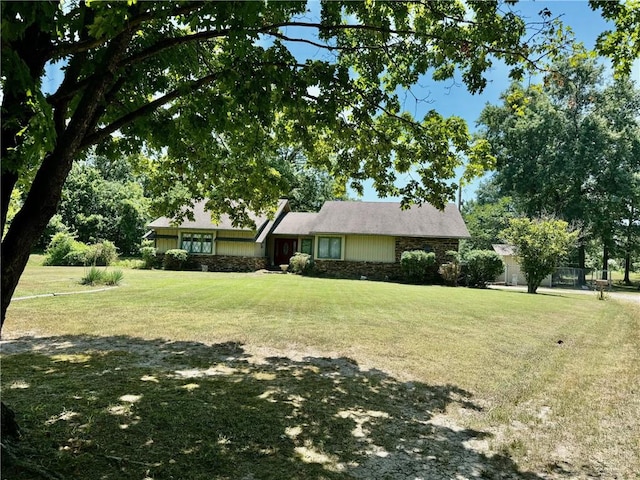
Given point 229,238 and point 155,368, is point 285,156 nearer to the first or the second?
point 229,238

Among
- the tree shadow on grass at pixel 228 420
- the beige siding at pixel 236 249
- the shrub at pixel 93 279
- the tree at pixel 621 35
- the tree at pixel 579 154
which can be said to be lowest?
the tree shadow on grass at pixel 228 420

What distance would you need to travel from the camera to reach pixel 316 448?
3.81 meters

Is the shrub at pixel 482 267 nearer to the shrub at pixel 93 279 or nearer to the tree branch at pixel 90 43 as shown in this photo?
the shrub at pixel 93 279

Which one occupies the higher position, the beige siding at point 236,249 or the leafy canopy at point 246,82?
the leafy canopy at point 246,82

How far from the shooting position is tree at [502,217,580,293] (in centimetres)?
2336

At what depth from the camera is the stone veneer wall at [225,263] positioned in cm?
2956

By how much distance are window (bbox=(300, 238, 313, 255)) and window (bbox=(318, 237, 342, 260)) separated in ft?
7.57

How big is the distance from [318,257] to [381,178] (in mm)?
21713

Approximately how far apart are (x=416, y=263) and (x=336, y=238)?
5918 millimetres

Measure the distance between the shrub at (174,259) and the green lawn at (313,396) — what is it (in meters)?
17.8

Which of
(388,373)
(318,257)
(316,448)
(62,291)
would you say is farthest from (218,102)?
(318,257)

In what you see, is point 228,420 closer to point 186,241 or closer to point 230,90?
A: point 230,90

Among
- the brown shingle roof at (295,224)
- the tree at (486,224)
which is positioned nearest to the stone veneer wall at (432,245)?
the brown shingle roof at (295,224)

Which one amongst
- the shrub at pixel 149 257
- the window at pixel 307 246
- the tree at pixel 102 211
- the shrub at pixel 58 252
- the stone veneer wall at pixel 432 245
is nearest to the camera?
the shrub at pixel 58 252
